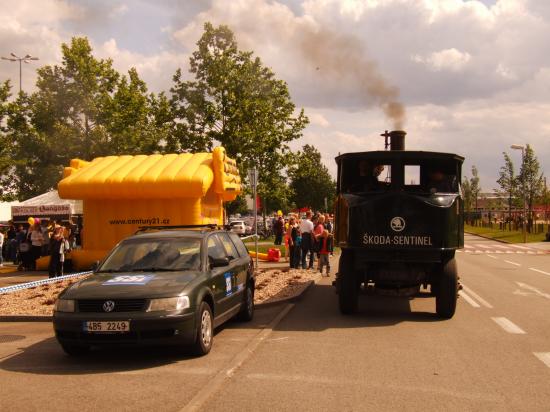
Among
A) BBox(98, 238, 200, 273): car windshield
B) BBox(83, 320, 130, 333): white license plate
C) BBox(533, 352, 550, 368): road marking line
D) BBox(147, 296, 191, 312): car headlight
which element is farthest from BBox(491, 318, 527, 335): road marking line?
BBox(83, 320, 130, 333): white license plate

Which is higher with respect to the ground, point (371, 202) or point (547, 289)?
point (371, 202)

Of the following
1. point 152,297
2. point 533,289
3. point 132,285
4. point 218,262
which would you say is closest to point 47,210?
point 533,289

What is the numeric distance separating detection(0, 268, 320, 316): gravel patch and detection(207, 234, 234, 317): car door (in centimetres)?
296

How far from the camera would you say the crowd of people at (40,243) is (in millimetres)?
17125

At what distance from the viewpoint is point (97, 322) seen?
22.5ft

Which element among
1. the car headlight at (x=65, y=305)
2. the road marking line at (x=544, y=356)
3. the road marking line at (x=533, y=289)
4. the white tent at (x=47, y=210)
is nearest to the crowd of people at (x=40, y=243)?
the white tent at (x=47, y=210)

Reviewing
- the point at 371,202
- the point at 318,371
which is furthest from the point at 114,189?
the point at 318,371

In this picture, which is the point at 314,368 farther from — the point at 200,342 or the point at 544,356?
the point at 544,356

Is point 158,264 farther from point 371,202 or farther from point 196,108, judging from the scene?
point 196,108

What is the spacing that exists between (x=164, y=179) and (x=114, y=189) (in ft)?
5.25

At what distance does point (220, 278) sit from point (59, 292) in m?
6.70

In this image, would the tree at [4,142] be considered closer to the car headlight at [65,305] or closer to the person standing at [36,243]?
the person standing at [36,243]

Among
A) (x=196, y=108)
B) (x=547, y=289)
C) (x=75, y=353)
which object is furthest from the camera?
(x=196, y=108)

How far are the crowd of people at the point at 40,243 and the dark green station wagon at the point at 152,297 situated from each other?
30.0 ft
